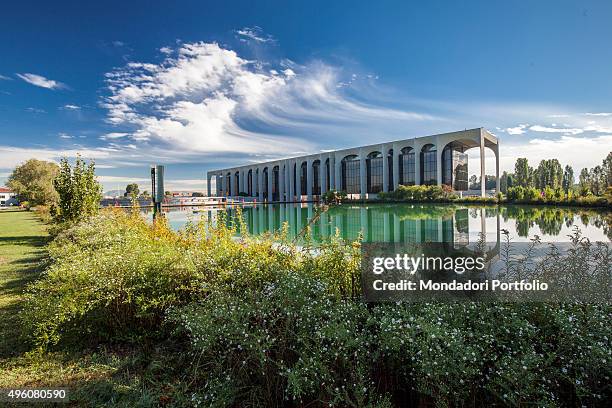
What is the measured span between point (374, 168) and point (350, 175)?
4.11m

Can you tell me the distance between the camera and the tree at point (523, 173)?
166 feet

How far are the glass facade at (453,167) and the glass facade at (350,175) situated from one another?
12.7m

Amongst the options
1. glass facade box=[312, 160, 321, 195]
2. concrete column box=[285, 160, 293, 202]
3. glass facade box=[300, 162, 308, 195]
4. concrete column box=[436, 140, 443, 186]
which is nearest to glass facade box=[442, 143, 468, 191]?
concrete column box=[436, 140, 443, 186]

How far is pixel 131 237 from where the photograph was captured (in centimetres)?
524

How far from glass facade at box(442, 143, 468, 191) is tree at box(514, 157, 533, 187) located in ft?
49.5

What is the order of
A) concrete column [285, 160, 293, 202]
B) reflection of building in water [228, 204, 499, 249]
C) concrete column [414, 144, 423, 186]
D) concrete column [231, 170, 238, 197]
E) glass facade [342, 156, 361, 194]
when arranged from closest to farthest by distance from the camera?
reflection of building in water [228, 204, 499, 249], concrete column [414, 144, 423, 186], glass facade [342, 156, 361, 194], concrete column [285, 160, 293, 202], concrete column [231, 170, 238, 197]

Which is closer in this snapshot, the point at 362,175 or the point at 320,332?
the point at 320,332

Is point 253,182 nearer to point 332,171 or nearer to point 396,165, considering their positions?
point 332,171

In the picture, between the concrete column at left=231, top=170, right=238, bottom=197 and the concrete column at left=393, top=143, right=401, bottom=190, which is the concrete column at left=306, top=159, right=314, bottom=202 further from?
the concrete column at left=231, top=170, right=238, bottom=197

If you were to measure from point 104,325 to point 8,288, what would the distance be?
135 inches

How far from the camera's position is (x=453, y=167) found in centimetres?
4100

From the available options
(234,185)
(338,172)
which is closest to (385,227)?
(338,172)

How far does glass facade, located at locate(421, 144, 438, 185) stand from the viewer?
4222 centimetres

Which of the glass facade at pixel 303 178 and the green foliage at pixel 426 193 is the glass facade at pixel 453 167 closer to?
the green foliage at pixel 426 193
